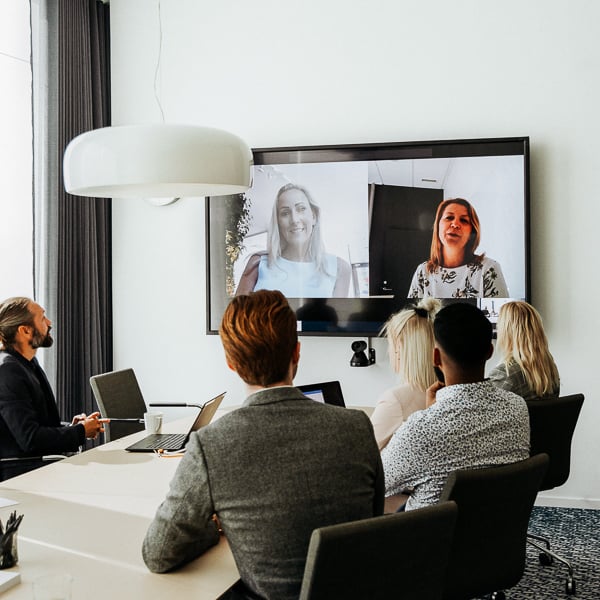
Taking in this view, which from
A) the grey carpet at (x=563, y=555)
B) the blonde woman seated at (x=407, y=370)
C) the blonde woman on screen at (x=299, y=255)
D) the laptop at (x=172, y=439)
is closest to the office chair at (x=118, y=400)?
the laptop at (x=172, y=439)

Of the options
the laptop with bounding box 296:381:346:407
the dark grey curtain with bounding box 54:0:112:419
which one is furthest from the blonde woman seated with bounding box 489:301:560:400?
the dark grey curtain with bounding box 54:0:112:419

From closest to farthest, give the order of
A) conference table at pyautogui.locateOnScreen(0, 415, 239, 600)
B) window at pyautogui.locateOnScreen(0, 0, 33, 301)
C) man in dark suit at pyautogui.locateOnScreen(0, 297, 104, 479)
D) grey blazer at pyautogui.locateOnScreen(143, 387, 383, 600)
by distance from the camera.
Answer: grey blazer at pyautogui.locateOnScreen(143, 387, 383, 600) < conference table at pyautogui.locateOnScreen(0, 415, 239, 600) < man in dark suit at pyautogui.locateOnScreen(0, 297, 104, 479) < window at pyautogui.locateOnScreen(0, 0, 33, 301)

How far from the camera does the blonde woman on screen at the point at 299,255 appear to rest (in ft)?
15.9

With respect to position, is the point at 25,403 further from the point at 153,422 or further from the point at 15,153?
the point at 15,153

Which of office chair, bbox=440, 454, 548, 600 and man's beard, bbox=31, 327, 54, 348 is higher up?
man's beard, bbox=31, 327, 54, 348

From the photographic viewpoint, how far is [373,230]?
479 cm

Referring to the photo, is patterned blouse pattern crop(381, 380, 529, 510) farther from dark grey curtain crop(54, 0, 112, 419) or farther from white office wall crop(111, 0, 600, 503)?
dark grey curtain crop(54, 0, 112, 419)

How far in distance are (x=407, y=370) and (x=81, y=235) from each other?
2915mm

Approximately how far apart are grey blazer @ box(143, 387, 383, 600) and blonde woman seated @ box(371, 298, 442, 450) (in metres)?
1.03

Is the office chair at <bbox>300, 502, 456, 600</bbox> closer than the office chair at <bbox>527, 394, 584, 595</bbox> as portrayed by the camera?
Yes

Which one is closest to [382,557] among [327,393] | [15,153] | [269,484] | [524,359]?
[269,484]

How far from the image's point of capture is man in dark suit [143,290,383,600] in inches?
65.8

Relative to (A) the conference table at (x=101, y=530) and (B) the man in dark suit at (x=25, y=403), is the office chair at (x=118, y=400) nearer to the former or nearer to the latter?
(B) the man in dark suit at (x=25, y=403)

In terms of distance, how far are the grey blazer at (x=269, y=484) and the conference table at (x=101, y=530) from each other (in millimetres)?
112
